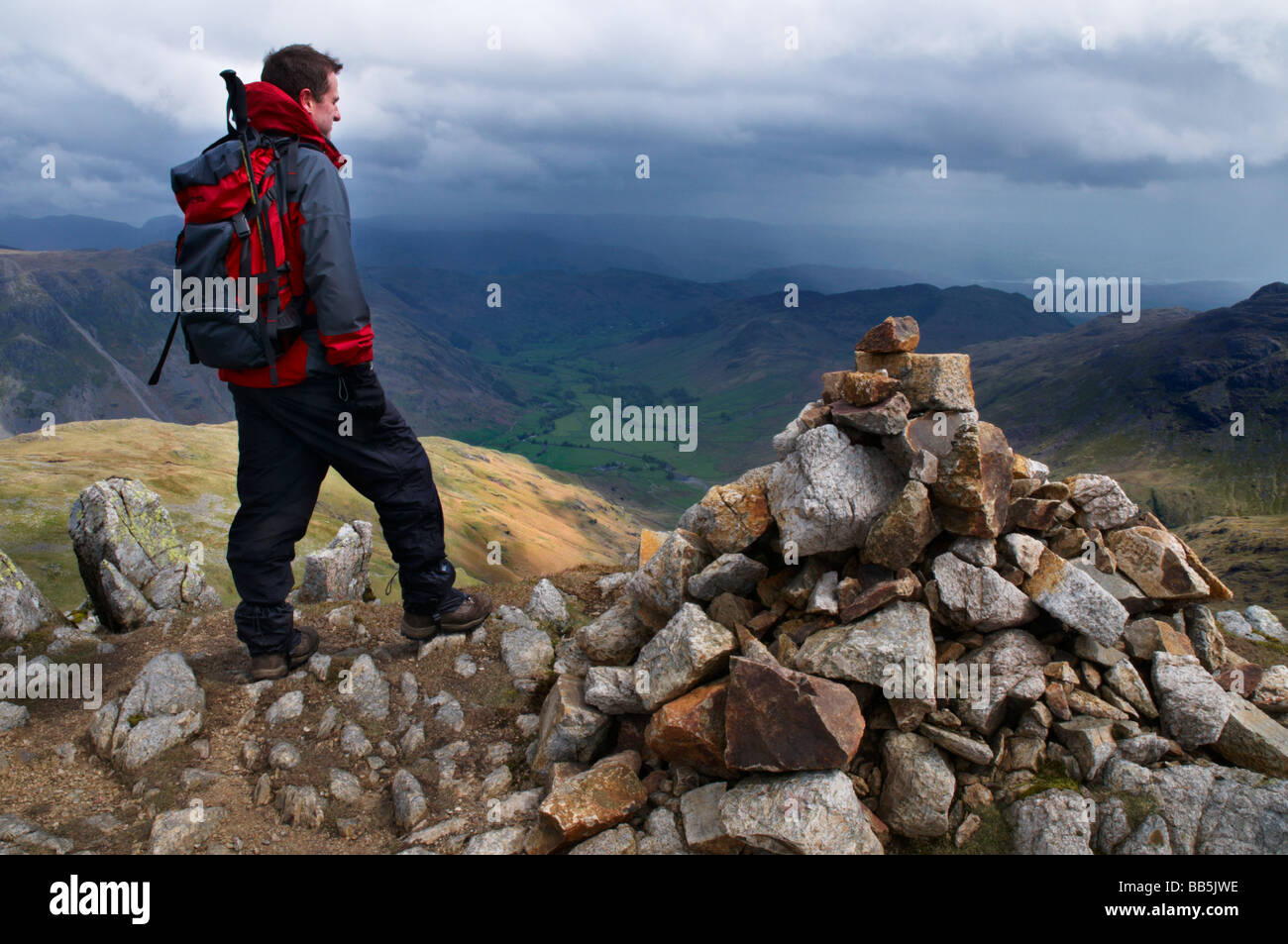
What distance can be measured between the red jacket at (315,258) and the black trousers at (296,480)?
0.36 metres

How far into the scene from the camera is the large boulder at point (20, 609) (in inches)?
508

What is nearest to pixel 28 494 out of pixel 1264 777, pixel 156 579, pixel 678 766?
pixel 156 579

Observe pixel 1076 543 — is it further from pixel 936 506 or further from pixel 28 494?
pixel 28 494

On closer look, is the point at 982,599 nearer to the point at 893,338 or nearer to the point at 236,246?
the point at 893,338

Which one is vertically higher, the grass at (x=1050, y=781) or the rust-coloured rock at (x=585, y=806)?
the grass at (x=1050, y=781)

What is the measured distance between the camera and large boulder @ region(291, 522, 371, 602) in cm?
1620

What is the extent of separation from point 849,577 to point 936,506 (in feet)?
5.51

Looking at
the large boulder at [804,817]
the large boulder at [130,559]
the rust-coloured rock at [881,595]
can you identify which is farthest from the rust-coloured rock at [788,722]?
the large boulder at [130,559]

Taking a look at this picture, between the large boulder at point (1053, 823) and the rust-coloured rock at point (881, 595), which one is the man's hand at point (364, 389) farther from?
the large boulder at point (1053, 823)

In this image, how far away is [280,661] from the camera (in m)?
11.2

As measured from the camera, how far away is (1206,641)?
34.3 ft

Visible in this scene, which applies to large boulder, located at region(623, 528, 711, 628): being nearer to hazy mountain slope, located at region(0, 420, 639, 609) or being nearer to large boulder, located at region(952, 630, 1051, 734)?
large boulder, located at region(952, 630, 1051, 734)

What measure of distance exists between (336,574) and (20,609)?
18.2 feet

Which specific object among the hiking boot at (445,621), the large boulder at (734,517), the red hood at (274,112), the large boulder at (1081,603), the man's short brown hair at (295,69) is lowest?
the hiking boot at (445,621)
